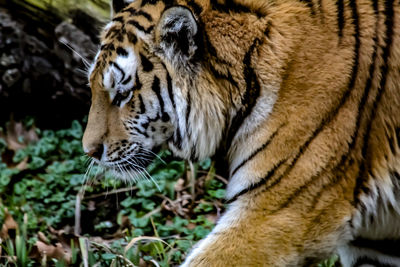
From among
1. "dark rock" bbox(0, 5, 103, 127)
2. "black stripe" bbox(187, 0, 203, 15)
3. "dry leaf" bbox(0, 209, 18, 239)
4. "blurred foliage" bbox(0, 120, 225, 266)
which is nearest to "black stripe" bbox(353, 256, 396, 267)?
"blurred foliage" bbox(0, 120, 225, 266)

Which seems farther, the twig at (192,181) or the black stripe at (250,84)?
the twig at (192,181)

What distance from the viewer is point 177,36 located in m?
2.64

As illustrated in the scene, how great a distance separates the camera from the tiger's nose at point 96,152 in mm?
2887

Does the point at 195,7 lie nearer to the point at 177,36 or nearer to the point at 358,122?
the point at 177,36

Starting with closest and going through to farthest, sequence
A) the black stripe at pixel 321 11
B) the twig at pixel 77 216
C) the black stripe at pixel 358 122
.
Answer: the black stripe at pixel 358 122, the black stripe at pixel 321 11, the twig at pixel 77 216

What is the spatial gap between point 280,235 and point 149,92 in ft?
2.38

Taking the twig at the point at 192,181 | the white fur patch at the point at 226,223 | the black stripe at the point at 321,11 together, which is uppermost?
the black stripe at the point at 321,11

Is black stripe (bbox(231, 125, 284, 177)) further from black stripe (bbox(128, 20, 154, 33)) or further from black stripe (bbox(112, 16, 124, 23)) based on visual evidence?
black stripe (bbox(112, 16, 124, 23))

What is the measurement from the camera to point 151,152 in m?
2.93

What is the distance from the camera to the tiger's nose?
2887mm

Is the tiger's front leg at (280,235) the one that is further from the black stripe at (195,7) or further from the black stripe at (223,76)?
the black stripe at (195,7)

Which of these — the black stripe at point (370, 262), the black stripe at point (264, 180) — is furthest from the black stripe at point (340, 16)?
the black stripe at point (370, 262)

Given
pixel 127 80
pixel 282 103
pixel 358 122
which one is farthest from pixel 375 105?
pixel 127 80

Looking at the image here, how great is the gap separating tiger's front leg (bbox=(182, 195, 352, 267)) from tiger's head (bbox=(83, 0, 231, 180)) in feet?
1.35
